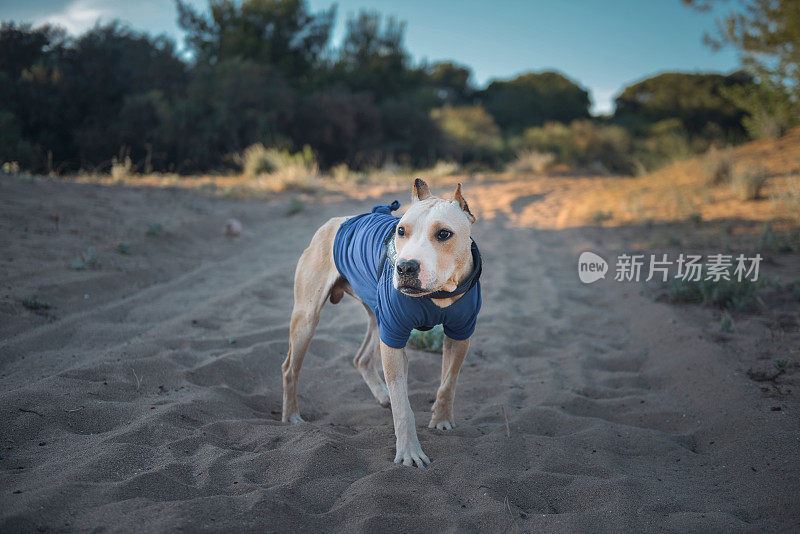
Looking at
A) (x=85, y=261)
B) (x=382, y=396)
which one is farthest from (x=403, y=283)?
(x=85, y=261)

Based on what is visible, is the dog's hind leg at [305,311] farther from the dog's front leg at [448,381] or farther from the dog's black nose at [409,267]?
the dog's black nose at [409,267]

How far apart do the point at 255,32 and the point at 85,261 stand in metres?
18.5

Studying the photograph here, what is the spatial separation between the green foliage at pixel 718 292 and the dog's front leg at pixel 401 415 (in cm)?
407

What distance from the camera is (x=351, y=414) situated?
3764 millimetres

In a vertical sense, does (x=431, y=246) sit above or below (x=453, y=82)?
below

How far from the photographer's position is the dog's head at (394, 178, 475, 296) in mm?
2588

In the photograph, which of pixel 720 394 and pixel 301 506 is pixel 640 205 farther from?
pixel 301 506

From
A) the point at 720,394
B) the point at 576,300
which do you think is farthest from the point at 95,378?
the point at 576,300

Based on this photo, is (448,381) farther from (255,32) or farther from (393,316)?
(255,32)

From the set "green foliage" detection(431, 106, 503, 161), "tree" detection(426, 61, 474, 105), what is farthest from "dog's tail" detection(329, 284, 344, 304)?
"tree" detection(426, 61, 474, 105)

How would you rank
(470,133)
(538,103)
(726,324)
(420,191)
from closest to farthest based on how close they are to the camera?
(420,191)
(726,324)
(470,133)
(538,103)

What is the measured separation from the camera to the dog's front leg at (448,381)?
333cm

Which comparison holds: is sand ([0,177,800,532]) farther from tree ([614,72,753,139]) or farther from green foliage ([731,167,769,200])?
tree ([614,72,753,139])

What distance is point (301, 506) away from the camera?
8.25 feet
